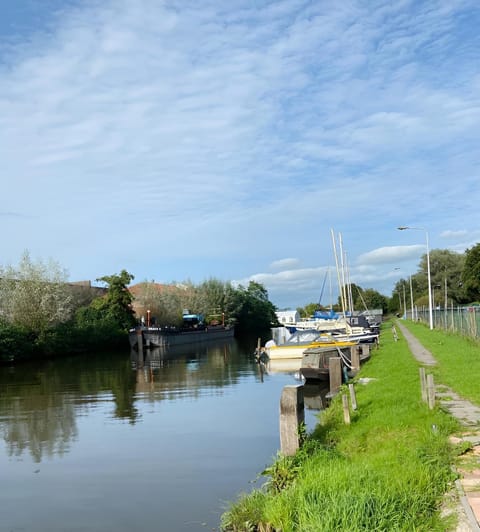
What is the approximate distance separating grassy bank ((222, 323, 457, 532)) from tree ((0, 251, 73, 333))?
49214 millimetres

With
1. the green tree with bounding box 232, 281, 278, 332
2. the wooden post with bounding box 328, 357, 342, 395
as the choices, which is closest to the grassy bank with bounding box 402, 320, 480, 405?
the wooden post with bounding box 328, 357, 342, 395

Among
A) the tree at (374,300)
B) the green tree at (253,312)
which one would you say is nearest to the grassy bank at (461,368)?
the green tree at (253,312)

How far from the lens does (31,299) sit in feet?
192

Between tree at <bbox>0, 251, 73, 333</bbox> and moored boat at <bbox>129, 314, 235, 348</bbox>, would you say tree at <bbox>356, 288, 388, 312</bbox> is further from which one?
tree at <bbox>0, 251, 73, 333</bbox>

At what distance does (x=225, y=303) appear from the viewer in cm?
11519

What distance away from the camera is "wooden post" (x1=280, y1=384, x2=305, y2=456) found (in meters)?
9.86

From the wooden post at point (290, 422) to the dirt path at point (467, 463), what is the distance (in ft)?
7.99

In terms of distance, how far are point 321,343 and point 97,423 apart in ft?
66.5

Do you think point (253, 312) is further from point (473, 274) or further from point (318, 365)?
point (318, 365)

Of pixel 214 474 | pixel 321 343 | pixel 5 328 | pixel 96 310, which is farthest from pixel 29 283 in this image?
pixel 214 474

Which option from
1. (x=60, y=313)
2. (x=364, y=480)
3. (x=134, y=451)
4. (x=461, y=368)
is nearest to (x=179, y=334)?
(x=60, y=313)

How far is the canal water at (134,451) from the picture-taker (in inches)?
434

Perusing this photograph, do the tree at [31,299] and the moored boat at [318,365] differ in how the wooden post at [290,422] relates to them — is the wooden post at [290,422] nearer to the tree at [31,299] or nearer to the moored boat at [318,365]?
the moored boat at [318,365]

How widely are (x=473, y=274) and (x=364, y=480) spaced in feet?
271
